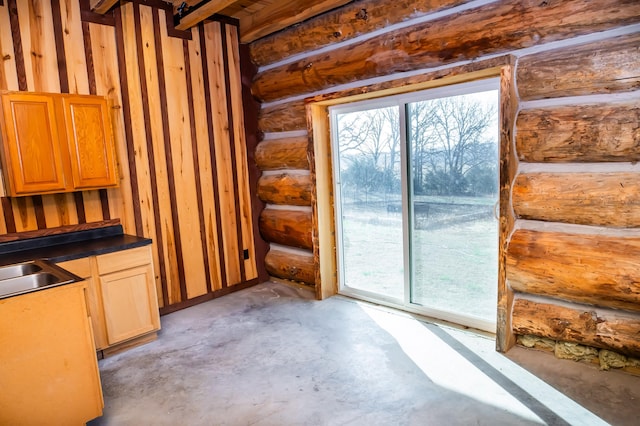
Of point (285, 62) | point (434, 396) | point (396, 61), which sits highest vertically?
point (285, 62)

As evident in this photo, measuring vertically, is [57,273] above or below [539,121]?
below

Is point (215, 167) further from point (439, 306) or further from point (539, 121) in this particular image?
point (539, 121)

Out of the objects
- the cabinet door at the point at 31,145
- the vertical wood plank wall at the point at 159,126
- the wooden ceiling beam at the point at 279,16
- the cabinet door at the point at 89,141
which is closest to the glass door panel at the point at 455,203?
the wooden ceiling beam at the point at 279,16

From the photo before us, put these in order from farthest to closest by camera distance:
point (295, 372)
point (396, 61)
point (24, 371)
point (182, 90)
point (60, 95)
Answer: point (182, 90), point (396, 61), point (60, 95), point (295, 372), point (24, 371)

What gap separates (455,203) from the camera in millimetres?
3398

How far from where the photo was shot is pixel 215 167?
4.51 meters

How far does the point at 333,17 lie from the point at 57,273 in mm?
3056

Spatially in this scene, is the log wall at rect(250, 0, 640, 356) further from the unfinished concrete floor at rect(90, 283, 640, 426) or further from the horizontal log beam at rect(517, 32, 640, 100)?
the unfinished concrete floor at rect(90, 283, 640, 426)

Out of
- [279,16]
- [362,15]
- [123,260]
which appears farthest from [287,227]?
[362,15]

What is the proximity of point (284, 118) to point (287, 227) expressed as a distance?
1.25 metres

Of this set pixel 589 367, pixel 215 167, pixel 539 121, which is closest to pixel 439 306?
pixel 589 367

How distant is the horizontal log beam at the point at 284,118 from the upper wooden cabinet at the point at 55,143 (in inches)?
71.5

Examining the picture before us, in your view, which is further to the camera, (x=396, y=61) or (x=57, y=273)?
Result: (x=396, y=61)

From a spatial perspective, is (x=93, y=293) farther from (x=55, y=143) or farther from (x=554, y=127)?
(x=554, y=127)
